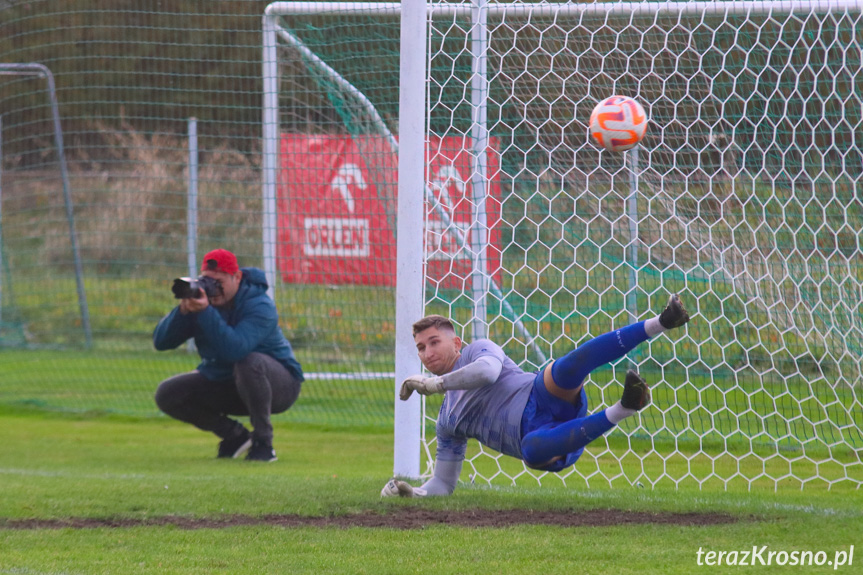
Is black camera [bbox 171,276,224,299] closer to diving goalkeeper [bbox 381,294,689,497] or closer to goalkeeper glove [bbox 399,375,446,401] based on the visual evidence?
diving goalkeeper [bbox 381,294,689,497]

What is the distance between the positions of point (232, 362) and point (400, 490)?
2128 mm

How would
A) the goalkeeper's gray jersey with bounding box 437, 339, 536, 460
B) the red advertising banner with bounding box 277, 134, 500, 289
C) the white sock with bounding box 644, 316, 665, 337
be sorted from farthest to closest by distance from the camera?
the red advertising banner with bounding box 277, 134, 500, 289, the goalkeeper's gray jersey with bounding box 437, 339, 536, 460, the white sock with bounding box 644, 316, 665, 337

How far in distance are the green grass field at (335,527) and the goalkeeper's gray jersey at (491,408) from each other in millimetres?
340

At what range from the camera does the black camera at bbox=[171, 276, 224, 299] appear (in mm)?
5902

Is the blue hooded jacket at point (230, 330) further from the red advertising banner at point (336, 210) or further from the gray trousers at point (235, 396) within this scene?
the red advertising banner at point (336, 210)

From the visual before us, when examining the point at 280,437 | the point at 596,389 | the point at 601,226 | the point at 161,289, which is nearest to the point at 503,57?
the point at 601,226

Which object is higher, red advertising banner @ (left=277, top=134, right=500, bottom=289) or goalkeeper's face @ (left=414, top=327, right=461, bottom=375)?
red advertising banner @ (left=277, top=134, right=500, bottom=289)

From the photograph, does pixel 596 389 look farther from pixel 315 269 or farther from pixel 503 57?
pixel 315 269

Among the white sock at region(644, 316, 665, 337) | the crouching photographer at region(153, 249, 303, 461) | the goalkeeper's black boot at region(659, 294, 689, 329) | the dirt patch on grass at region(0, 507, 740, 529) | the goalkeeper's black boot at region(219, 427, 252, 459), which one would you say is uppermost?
the goalkeeper's black boot at region(659, 294, 689, 329)

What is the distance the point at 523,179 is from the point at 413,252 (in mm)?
1178

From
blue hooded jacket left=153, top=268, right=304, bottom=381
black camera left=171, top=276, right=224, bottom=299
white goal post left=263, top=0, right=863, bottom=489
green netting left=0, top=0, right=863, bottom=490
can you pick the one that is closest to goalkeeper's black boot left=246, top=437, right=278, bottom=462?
blue hooded jacket left=153, top=268, right=304, bottom=381

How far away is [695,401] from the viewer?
6293 millimetres

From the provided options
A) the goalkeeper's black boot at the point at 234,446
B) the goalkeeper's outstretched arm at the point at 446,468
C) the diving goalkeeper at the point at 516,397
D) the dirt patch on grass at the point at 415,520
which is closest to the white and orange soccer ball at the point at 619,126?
the diving goalkeeper at the point at 516,397

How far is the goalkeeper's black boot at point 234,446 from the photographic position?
679 cm
